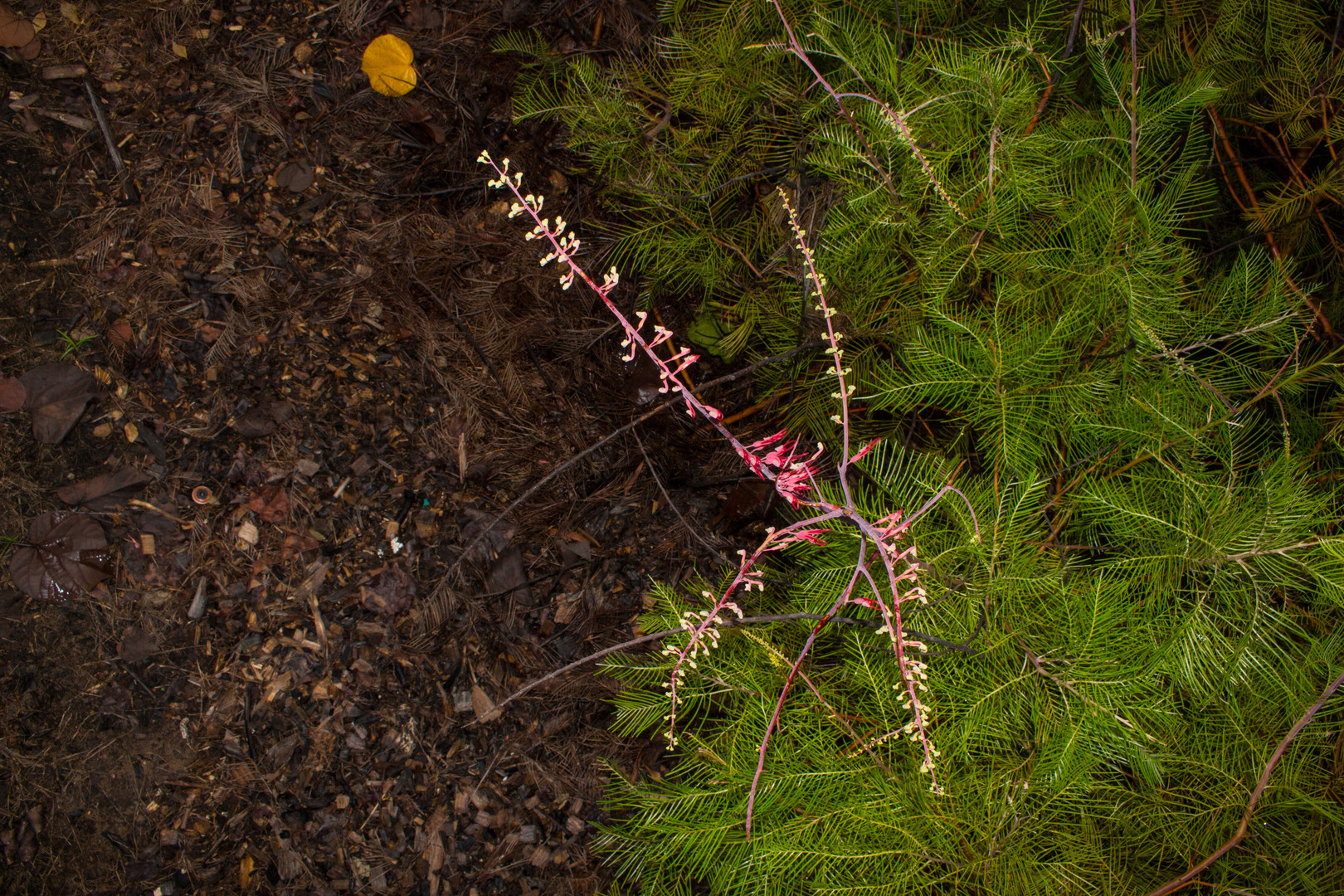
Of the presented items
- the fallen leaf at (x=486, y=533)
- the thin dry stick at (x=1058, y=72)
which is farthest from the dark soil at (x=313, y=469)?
the thin dry stick at (x=1058, y=72)

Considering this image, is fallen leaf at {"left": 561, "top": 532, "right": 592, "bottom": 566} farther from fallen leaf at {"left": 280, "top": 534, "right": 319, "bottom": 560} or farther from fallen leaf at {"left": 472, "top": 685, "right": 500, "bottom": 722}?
fallen leaf at {"left": 280, "top": 534, "right": 319, "bottom": 560}

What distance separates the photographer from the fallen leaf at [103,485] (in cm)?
161

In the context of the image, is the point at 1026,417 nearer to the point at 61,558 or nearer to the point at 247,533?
the point at 247,533

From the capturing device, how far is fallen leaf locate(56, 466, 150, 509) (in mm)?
1614

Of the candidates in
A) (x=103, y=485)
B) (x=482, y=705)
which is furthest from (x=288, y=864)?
(x=103, y=485)

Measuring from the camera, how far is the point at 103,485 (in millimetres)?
1621

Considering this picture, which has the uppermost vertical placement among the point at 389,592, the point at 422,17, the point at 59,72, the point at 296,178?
the point at 422,17

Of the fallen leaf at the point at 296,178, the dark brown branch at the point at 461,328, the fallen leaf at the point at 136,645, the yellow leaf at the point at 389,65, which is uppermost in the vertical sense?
the yellow leaf at the point at 389,65

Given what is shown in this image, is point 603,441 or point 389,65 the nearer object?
point 603,441

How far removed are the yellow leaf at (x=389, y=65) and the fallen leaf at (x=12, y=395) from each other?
1.03m

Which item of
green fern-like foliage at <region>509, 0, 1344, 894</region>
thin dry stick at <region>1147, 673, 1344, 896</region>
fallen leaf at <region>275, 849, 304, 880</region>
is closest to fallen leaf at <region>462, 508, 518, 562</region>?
green fern-like foliage at <region>509, 0, 1344, 894</region>

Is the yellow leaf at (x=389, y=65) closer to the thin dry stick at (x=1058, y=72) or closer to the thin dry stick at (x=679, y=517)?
Answer: the thin dry stick at (x=679, y=517)

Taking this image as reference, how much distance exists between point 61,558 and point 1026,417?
2.02 m

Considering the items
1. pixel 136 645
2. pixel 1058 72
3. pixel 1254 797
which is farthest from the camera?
pixel 136 645
